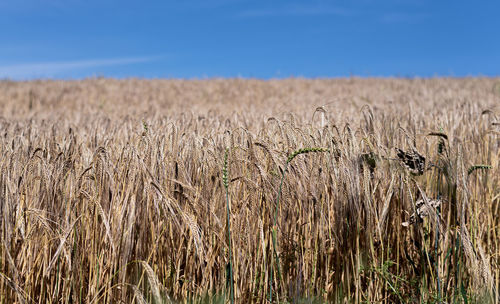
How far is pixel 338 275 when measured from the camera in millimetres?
1813

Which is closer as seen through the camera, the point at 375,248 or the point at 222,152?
the point at 375,248

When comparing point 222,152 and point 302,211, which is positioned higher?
point 222,152

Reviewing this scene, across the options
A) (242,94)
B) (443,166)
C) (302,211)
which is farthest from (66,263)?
(242,94)

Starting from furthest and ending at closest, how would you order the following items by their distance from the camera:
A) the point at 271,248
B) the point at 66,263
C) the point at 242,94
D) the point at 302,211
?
the point at 242,94, the point at 302,211, the point at 271,248, the point at 66,263

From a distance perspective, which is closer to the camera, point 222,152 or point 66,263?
point 66,263

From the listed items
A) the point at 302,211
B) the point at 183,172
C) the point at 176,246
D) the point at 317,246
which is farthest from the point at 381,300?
the point at 183,172

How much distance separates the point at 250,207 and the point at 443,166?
1.02 metres

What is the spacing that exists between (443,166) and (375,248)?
557 millimetres

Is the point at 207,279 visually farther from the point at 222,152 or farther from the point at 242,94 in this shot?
the point at 242,94

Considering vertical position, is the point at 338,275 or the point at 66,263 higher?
the point at 66,263

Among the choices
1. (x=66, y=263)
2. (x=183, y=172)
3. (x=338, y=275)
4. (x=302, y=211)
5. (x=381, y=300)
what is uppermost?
(x=183, y=172)

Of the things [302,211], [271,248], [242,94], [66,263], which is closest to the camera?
[66,263]

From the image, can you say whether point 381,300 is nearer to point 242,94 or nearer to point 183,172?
point 183,172

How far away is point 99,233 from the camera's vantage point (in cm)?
178
